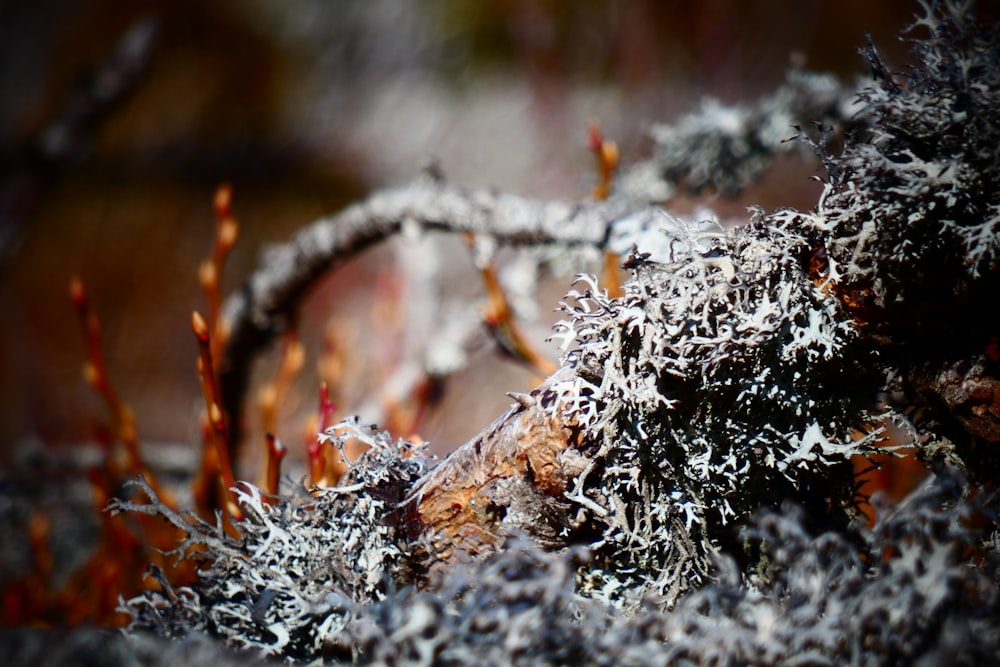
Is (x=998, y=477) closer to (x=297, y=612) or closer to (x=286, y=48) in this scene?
(x=297, y=612)

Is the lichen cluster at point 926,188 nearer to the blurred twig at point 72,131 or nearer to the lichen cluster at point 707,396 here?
the lichen cluster at point 707,396

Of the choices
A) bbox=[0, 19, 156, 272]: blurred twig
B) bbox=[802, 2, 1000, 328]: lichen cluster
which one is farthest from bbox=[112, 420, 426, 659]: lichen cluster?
bbox=[0, 19, 156, 272]: blurred twig

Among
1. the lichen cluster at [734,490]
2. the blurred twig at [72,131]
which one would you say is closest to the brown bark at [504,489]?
the lichen cluster at [734,490]

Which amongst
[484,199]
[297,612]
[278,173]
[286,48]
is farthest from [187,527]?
[286,48]

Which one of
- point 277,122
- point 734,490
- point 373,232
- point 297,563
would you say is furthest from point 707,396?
point 277,122

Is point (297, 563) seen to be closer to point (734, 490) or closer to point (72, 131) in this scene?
point (734, 490)
